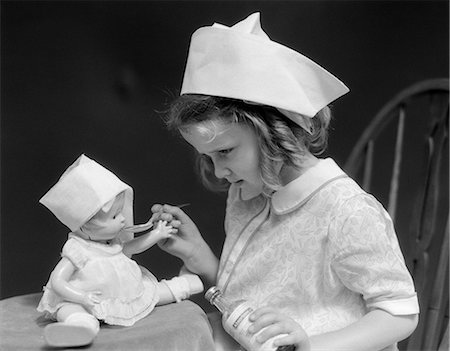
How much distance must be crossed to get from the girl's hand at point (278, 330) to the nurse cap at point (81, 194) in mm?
218

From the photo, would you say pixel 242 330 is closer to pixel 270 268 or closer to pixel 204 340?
pixel 204 340

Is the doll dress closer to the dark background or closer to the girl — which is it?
the girl

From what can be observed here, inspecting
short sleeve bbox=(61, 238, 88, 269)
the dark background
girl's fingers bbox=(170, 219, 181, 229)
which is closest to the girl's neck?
girl's fingers bbox=(170, 219, 181, 229)

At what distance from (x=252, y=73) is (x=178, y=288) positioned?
0.31 meters

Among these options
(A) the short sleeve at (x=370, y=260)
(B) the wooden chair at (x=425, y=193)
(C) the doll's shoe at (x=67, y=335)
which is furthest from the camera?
(B) the wooden chair at (x=425, y=193)

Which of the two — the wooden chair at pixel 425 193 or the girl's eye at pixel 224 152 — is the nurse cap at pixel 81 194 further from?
the wooden chair at pixel 425 193

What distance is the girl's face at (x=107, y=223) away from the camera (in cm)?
102

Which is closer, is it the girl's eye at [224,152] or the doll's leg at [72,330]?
the doll's leg at [72,330]

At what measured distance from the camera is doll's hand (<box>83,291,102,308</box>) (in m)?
0.99

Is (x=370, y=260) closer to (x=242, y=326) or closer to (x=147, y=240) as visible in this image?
(x=242, y=326)

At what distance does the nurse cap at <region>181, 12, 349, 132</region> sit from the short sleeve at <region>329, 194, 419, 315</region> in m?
0.14

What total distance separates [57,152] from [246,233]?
746mm

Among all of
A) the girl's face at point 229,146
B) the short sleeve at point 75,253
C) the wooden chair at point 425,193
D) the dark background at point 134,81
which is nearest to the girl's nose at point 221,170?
the girl's face at point 229,146

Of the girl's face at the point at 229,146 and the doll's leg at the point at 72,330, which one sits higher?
the girl's face at the point at 229,146
